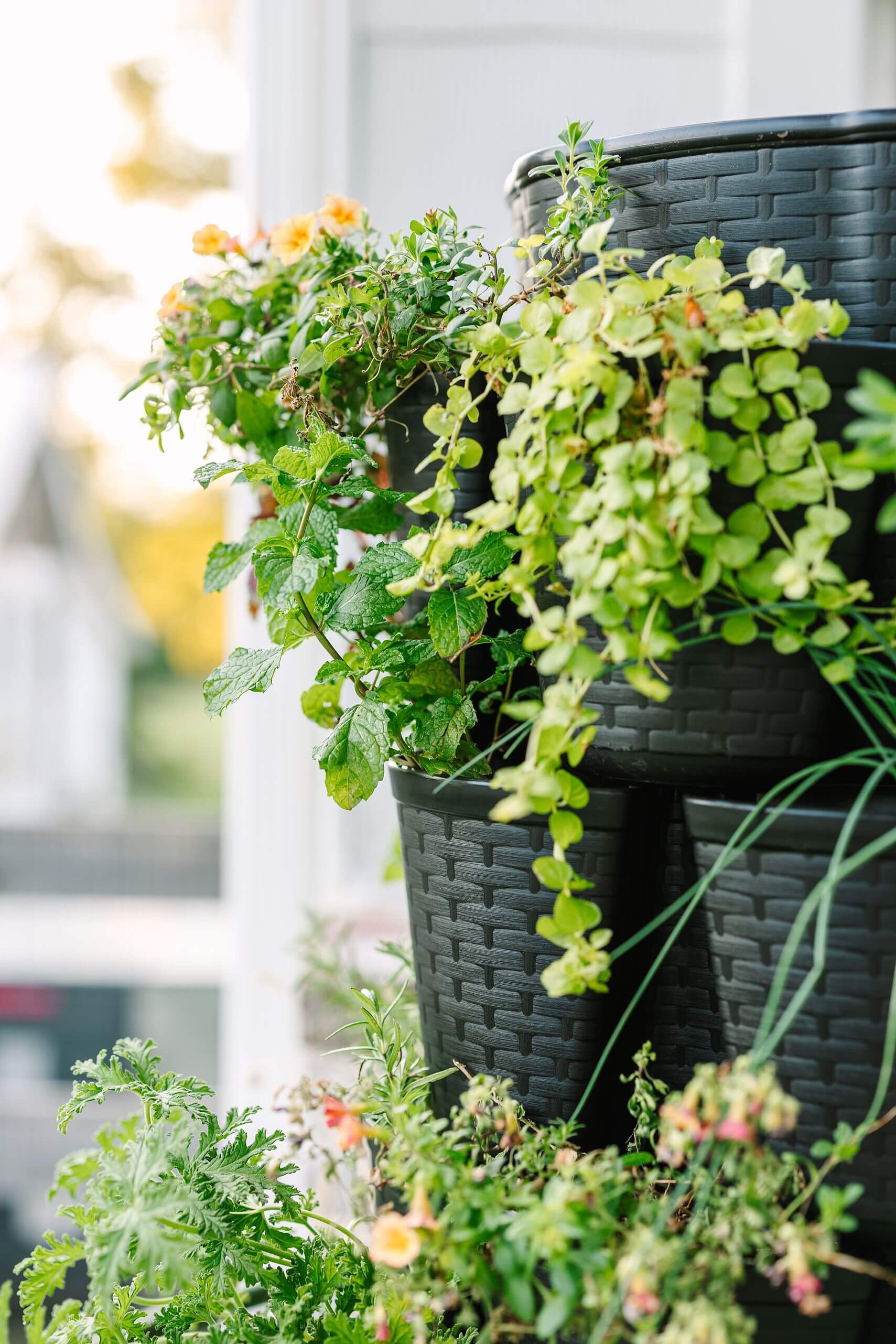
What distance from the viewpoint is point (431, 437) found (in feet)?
2.43

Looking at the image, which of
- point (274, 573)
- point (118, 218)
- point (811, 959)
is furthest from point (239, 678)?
point (118, 218)

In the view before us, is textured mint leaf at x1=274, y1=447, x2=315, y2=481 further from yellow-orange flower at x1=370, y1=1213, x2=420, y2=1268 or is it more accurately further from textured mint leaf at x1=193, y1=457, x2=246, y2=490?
yellow-orange flower at x1=370, y1=1213, x2=420, y2=1268

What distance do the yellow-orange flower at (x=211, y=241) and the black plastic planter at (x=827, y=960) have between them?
0.61 meters

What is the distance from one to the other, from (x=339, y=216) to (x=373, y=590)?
35 centimetres

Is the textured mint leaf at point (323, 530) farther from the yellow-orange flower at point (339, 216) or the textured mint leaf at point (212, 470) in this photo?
the yellow-orange flower at point (339, 216)

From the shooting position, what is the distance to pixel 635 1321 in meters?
0.43

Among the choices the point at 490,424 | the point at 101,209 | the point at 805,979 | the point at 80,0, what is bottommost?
the point at 805,979

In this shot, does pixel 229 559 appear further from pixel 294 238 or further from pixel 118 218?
pixel 118 218

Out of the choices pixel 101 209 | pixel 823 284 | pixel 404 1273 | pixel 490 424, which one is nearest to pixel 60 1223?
pixel 404 1273

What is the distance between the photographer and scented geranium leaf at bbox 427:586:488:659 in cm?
63

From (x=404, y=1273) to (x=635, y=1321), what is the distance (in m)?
0.25

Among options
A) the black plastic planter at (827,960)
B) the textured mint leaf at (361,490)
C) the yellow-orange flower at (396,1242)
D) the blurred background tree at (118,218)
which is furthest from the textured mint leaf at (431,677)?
the blurred background tree at (118,218)

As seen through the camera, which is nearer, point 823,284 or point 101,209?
point 823,284

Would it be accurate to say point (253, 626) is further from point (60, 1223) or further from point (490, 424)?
point (60, 1223)
